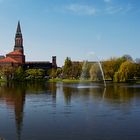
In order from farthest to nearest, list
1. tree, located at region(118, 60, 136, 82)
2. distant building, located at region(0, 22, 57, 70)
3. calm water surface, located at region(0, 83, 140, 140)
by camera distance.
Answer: distant building, located at region(0, 22, 57, 70), tree, located at region(118, 60, 136, 82), calm water surface, located at region(0, 83, 140, 140)

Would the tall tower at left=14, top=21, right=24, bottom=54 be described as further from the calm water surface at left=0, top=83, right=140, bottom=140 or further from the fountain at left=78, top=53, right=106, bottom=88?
the calm water surface at left=0, top=83, right=140, bottom=140

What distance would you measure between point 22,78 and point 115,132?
11619 cm

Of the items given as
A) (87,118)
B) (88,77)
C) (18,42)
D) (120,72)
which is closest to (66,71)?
(88,77)

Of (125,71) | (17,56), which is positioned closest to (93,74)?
(125,71)

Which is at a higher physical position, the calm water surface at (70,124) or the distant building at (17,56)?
the distant building at (17,56)

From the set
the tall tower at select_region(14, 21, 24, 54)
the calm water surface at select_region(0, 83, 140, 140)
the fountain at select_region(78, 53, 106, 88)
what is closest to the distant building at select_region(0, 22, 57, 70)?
the tall tower at select_region(14, 21, 24, 54)

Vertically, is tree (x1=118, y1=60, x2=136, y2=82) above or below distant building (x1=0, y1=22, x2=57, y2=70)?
below

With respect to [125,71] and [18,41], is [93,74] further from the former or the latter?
[18,41]

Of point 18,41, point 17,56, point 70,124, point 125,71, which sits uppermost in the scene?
point 18,41

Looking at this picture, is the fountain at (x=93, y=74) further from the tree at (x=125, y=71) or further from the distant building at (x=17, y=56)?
the distant building at (x=17, y=56)

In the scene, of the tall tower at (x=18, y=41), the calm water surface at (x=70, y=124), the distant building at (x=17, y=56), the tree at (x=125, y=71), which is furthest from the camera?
the tall tower at (x=18, y=41)

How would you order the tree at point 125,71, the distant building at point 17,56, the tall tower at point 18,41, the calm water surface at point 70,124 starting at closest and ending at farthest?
the calm water surface at point 70,124
the tree at point 125,71
the distant building at point 17,56
the tall tower at point 18,41

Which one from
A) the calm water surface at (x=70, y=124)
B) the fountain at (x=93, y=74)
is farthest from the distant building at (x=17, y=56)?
the calm water surface at (x=70, y=124)

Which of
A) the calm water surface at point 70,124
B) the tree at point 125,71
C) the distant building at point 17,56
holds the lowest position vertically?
the calm water surface at point 70,124
